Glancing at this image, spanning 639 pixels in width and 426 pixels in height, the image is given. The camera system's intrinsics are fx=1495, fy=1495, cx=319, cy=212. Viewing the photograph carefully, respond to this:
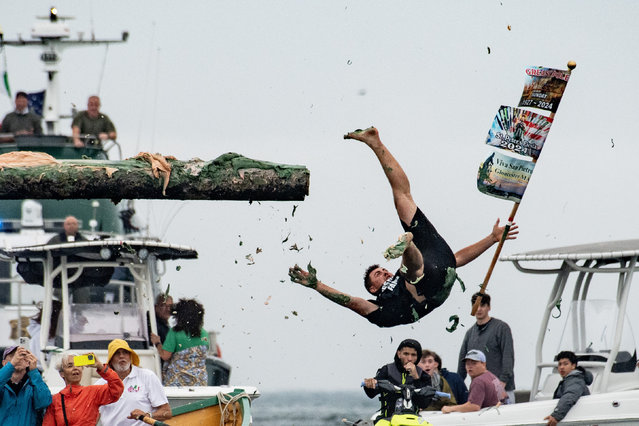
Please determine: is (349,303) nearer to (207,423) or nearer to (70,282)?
(207,423)

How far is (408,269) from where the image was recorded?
13.5 metres

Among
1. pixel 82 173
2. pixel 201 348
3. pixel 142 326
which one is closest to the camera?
pixel 82 173

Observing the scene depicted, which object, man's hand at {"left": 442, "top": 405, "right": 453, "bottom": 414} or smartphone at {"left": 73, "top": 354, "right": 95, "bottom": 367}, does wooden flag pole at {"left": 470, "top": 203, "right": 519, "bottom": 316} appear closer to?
man's hand at {"left": 442, "top": 405, "right": 453, "bottom": 414}

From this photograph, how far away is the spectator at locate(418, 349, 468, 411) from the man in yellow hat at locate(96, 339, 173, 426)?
2.80m

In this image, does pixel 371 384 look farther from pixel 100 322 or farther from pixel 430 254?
pixel 100 322

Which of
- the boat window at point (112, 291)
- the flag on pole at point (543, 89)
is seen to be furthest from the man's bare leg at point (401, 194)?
the boat window at point (112, 291)

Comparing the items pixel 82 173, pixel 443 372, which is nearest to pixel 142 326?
pixel 443 372

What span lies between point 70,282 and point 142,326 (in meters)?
0.99

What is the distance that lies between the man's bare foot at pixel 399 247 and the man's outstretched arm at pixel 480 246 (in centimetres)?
94

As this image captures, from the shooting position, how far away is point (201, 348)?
1642 centimetres

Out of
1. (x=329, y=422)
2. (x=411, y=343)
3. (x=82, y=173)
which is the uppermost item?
(x=82, y=173)

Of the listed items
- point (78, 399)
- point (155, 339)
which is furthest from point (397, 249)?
point (155, 339)

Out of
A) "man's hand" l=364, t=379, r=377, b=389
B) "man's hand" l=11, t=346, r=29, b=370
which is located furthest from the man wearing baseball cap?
"man's hand" l=11, t=346, r=29, b=370

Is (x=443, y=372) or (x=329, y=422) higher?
(x=443, y=372)
